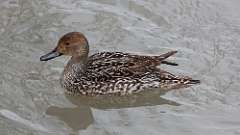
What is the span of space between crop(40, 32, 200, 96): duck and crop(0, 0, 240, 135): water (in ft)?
0.39

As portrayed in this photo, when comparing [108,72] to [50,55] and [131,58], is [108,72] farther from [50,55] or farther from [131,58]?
[50,55]

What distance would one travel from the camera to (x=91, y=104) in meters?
8.81

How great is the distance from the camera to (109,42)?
10.0 metres

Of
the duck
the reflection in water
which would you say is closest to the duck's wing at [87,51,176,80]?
the duck

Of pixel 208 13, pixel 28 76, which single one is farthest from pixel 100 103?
pixel 208 13

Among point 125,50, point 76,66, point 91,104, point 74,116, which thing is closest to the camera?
point 74,116

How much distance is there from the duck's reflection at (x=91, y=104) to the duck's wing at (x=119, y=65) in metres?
0.28

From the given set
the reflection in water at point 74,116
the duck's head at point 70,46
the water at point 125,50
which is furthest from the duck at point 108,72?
the reflection in water at point 74,116

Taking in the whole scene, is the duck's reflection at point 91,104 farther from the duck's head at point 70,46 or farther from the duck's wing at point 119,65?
the duck's head at point 70,46

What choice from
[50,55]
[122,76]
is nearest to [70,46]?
[50,55]

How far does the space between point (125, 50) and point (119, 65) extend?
93cm

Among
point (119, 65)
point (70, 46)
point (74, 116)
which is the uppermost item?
point (70, 46)

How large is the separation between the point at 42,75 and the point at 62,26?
1.48 meters

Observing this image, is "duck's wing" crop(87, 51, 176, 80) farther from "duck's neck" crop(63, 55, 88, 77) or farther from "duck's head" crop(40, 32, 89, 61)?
"duck's head" crop(40, 32, 89, 61)
